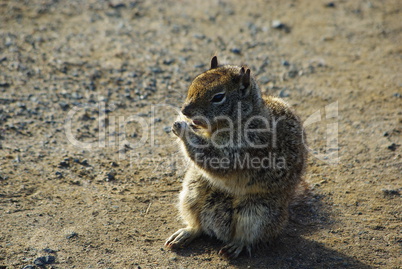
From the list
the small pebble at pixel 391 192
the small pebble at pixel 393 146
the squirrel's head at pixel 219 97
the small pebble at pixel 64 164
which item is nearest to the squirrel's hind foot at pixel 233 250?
the squirrel's head at pixel 219 97

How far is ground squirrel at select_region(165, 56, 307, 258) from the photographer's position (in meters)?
4.08

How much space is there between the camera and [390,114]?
6051 millimetres

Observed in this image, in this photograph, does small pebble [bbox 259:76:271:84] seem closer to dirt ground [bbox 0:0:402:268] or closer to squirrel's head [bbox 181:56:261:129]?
dirt ground [bbox 0:0:402:268]

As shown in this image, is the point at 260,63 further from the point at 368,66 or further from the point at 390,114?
the point at 390,114

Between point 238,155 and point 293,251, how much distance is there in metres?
0.98

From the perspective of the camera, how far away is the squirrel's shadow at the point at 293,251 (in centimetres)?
407

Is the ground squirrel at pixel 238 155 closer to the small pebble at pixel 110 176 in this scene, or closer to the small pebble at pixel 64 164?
the small pebble at pixel 110 176

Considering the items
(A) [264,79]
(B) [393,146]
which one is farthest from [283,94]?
(B) [393,146]

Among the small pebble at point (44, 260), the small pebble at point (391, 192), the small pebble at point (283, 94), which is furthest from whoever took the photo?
the small pebble at point (283, 94)

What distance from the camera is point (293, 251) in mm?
4207

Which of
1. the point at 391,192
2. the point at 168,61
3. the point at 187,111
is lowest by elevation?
the point at 391,192

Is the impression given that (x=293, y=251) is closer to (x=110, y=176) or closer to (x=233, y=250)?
(x=233, y=250)

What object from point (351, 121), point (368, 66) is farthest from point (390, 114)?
point (368, 66)

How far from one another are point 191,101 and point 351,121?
2.85 metres
